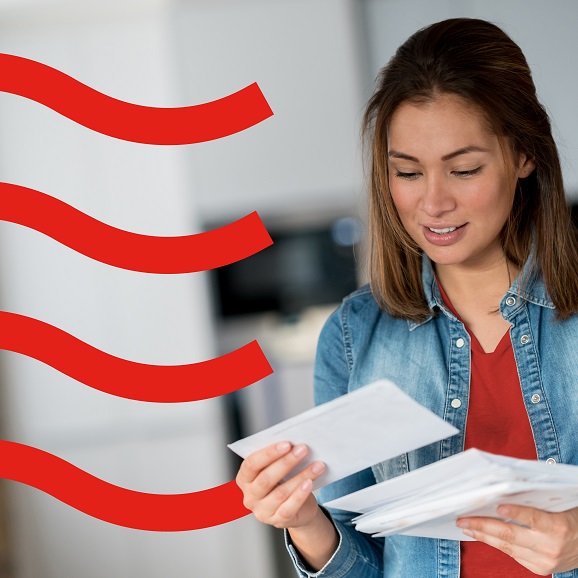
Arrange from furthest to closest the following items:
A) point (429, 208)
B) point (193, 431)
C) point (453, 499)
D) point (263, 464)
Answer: point (193, 431) → point (429, 208) → point (263, 464) → point (453, 499)

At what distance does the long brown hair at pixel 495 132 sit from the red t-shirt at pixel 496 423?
11 cm

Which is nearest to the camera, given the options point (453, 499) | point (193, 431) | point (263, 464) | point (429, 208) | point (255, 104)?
point (453, 499)

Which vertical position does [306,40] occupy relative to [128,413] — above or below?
above

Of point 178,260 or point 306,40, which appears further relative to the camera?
point 306,40

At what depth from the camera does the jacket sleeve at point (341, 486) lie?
132cm

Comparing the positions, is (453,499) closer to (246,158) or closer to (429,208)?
(429,208)

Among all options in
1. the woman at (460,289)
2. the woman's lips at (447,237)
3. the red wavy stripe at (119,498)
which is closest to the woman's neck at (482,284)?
the woman at (460,289)

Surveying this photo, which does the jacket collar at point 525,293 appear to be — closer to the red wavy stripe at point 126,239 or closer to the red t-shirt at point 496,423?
the red t-shirt at point 496,423

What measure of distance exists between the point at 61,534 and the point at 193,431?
0.70m

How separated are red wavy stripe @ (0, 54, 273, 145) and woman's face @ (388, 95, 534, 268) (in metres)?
0.25

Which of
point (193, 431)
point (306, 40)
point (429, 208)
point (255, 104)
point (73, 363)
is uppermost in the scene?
point (306, 40)

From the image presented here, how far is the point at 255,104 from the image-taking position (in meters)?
1.42

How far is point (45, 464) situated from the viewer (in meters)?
1.50

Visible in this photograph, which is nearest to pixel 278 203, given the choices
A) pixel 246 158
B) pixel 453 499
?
pixel 246 158
